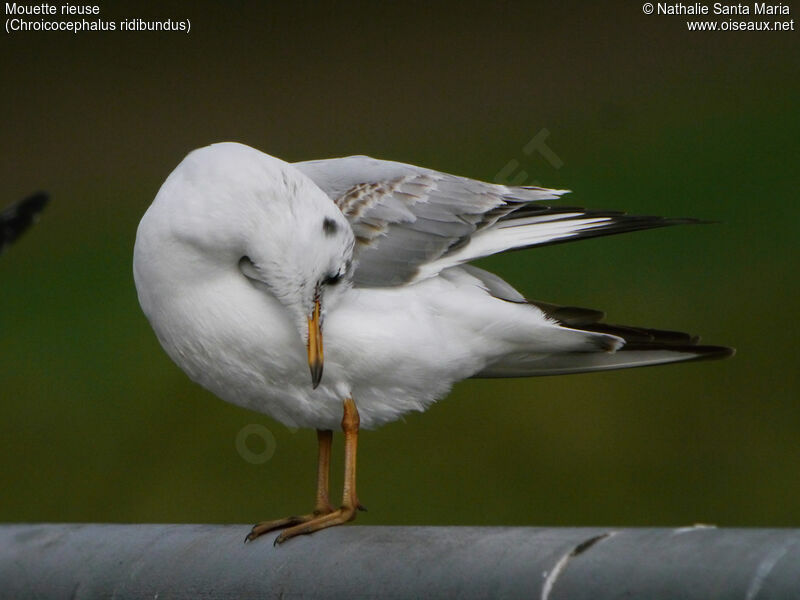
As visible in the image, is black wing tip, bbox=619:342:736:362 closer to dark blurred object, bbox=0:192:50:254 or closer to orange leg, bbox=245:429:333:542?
orange leg, bbox=245:429:333:542

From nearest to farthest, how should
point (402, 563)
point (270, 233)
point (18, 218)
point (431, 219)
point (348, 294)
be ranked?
point (402, 563)
point (270, 233)
point (348, 294)
point (431, 219)
point (18, 218)

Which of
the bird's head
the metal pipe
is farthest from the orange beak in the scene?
the metal pipe

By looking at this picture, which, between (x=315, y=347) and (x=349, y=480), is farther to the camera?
(x=349, y=480)

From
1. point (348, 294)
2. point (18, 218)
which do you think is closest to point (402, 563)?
point (348, 294)

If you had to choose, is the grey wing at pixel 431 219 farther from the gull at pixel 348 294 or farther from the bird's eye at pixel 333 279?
the bird's eye at pixel 333 279

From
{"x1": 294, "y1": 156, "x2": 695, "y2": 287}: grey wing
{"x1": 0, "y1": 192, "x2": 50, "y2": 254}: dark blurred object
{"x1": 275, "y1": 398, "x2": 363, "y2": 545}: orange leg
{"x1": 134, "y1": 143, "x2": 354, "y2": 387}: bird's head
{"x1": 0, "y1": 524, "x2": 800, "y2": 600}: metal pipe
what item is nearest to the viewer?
{"x1": 0, "y1": 524, "x2": 800, "y2": 600}: metal pipe

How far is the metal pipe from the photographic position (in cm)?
142

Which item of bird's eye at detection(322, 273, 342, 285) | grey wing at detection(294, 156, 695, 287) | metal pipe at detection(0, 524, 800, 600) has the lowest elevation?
metal pipe at detection(0, 524, 800, 600)

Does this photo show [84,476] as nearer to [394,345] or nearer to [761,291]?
[761,291]

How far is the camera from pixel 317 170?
2986 mm

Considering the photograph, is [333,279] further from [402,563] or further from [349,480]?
[402,563]

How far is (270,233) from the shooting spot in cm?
250

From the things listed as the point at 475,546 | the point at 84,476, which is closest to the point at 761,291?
the point at 84,476

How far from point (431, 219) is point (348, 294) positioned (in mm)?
318
